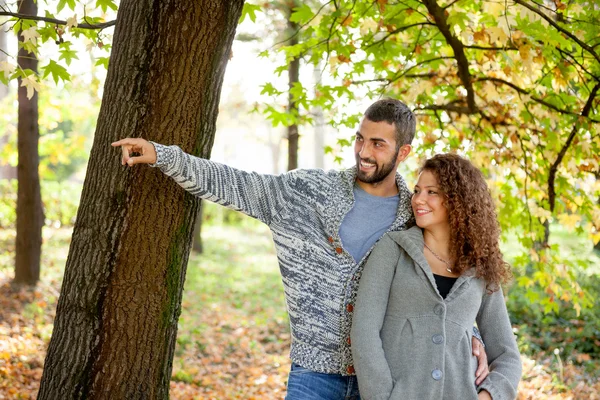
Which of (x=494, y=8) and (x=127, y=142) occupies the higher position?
(x=494, y=8)

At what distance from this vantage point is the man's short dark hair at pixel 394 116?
3016 millimetres

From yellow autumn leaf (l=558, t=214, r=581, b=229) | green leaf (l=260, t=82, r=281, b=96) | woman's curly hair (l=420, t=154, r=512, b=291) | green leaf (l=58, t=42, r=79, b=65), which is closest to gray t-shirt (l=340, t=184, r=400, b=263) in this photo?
woman's curly hair (l=420, t=154, r=512, b=291)

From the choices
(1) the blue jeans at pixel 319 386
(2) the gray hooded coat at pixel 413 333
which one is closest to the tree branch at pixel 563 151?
(2) the gray hooded coat at pixel 413 333

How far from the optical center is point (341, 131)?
641 centimetres

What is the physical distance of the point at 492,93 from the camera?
5180 mm

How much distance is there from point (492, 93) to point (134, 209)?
351 cm

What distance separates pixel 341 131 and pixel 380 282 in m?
3.87

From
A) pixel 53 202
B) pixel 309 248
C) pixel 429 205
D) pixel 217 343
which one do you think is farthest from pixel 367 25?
pixel 53 202

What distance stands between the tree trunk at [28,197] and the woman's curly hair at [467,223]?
6793 mm

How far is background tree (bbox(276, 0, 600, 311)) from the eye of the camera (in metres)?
4.65

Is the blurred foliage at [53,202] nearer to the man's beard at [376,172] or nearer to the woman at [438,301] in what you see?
the man's beard at [376,172]

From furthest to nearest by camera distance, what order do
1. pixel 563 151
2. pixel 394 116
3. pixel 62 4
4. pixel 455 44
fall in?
pixel 563 151 → pixel 455 44 → pixel 62 4 → pixel 394 116

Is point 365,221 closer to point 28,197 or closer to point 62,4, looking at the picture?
point 62,4

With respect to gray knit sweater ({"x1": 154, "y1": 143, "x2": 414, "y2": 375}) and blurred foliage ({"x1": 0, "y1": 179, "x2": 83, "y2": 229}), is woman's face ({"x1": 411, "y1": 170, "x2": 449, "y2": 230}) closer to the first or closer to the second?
gray knit sweater ({"x1": 154, "y1": 143, "x2": 414, "y2": 375})
